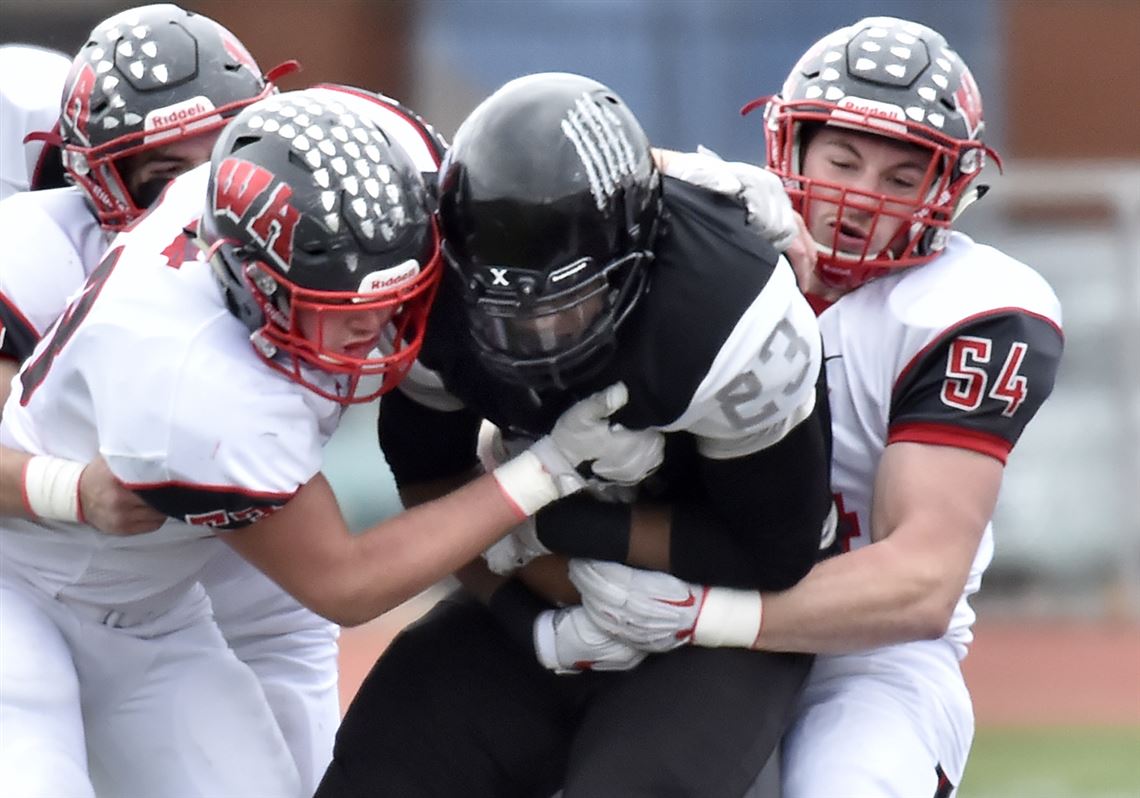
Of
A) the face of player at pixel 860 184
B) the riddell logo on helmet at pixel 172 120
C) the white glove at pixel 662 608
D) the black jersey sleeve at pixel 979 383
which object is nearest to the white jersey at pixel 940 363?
the black jersey sleeve at pixel 979 383

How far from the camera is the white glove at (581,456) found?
9.33ft

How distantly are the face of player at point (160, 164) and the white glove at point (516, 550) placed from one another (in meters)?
1.01

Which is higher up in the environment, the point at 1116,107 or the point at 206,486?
the point at 206,486

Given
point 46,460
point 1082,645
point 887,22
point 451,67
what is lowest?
point 1082,645

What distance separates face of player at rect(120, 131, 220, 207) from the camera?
11.8ft

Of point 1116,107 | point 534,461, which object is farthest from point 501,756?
point 1116,107

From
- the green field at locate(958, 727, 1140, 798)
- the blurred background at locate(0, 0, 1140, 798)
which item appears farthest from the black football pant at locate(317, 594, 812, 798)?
the blurred background at locate(0, 0, 1140, 798)

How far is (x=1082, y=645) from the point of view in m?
8.84

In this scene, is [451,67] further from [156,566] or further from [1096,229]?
[156,566]

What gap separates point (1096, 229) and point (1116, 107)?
1846 millimetres

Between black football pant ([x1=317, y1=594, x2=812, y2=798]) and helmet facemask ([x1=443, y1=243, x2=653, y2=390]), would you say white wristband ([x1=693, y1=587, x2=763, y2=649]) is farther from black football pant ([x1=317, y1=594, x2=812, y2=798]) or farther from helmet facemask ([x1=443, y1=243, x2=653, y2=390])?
helmet facemask ([x1=443, y1=243, x2=653, y2=390])

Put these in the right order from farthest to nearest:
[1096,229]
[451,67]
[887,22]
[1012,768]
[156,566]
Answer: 1. [451,67]
2. [1096,229]
3. [1012,768]
4. [887,22]
5. [156,566]

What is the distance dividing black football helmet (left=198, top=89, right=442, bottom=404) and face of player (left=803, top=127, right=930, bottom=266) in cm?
89

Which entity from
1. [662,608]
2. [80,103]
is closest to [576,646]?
[662,608]
